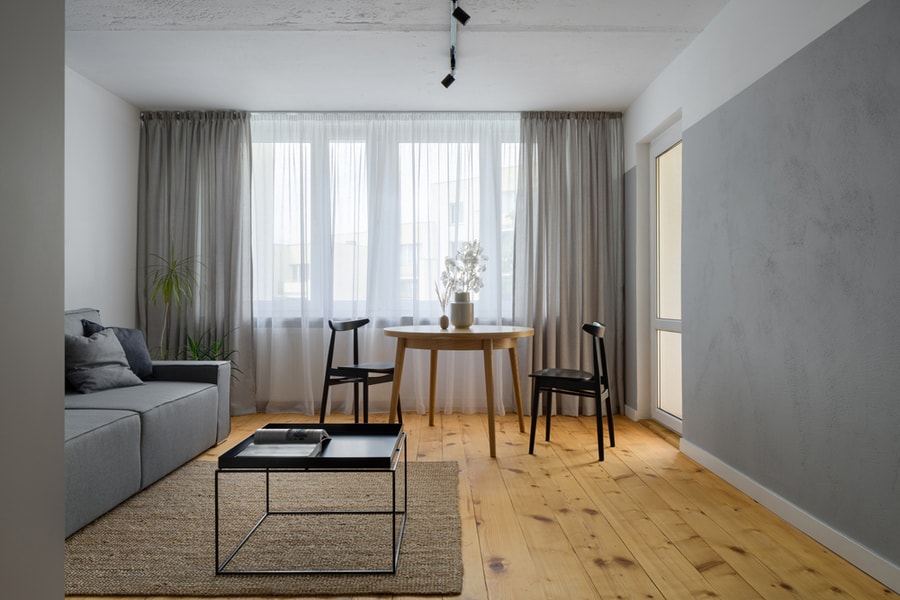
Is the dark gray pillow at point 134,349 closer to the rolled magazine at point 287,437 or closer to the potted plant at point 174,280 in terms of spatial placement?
the potted plant at point 174,280

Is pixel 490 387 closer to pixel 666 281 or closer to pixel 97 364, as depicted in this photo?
pixel 666 281

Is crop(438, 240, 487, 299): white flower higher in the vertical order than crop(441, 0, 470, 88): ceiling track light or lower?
lower

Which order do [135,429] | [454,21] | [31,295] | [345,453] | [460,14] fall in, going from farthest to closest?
[454,21] < [460,14] < [135,429] < [345,453] < [31,295]

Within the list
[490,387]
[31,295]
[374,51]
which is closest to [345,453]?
[31,295]

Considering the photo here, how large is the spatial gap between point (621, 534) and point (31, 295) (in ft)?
7.07

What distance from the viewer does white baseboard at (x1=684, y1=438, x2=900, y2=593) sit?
202 cm

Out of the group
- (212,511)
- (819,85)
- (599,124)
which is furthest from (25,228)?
(599,124)

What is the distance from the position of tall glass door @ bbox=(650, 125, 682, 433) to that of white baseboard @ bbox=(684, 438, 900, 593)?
3.08 ft

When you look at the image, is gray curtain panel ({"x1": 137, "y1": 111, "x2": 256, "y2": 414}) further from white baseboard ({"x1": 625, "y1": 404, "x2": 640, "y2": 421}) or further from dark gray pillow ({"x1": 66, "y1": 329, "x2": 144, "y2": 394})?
white baseboard ({"x1": 625, "y1": 404, "x2": 640, "y2": 421})

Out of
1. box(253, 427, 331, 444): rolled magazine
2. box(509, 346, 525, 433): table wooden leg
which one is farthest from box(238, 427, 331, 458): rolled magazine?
box(509, 346, 525, 433): table wooden leg

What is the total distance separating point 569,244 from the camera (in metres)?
5.00

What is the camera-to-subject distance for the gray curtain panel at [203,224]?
198 inches

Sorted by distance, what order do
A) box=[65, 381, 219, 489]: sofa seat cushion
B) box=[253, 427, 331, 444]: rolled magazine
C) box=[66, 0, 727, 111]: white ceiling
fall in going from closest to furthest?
box=[253, 427, 331, 444]: rolled magazine < box=[65, 381, 219, 489]: sofa seat cushion < box=[66, 0, 727, 111]: white ceiling

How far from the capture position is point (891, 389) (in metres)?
2.03
